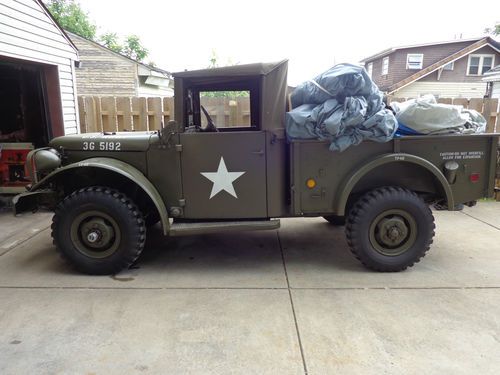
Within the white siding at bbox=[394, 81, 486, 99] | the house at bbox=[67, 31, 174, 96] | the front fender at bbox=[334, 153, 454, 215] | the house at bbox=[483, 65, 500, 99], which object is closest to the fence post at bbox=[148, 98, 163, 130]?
the front fender at bbox=[334, 153, 454, 215]

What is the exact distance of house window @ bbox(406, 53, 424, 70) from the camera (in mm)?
→ 24203

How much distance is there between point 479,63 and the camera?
23.9 meters

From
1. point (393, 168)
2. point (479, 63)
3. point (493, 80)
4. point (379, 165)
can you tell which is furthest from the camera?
point (479, 63)

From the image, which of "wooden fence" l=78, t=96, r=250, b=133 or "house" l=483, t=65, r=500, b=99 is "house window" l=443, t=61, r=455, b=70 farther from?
"wooden fence" l=78, t=96, r=250, b=133

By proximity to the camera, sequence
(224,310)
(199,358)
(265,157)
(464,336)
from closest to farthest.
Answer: (199,358) → (464,336) → (224,310) → (265,157)

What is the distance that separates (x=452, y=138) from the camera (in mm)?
3832

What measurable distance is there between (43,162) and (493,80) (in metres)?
15.0

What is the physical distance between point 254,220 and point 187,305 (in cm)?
114

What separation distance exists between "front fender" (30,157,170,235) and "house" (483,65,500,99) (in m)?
14.0

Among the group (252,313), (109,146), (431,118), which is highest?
(431,118)

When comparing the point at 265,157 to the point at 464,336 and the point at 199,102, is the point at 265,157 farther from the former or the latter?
the point at 464,336

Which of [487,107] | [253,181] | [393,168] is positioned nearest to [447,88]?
[487,107]

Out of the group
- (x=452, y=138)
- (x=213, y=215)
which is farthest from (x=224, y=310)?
(x=452, y=138)

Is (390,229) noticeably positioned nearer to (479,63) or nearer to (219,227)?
(219,227)
